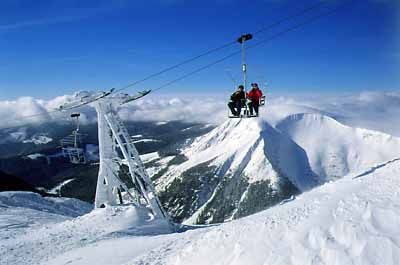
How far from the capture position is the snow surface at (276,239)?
1073 cm

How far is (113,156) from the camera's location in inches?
1247

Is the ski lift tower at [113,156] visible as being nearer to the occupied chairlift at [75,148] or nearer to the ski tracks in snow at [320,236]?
the occupied chairlift at [75,148]

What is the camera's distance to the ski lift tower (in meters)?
30.3

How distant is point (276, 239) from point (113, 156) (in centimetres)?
2153

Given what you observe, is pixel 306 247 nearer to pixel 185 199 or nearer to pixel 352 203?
pixel 352 203

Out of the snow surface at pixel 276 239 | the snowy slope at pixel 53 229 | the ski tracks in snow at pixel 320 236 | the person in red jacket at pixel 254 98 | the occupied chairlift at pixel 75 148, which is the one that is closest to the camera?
the ski tracks in snow at pixel 320 236

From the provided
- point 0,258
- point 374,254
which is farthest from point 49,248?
point 374,254

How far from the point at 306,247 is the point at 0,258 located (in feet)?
52.6

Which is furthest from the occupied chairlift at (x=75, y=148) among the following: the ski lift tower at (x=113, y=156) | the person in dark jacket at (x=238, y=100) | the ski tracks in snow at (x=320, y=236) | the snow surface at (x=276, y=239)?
the ski tracks in snow at (x=320, y=236)

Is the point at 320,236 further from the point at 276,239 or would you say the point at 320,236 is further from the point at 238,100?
the point at 238,100

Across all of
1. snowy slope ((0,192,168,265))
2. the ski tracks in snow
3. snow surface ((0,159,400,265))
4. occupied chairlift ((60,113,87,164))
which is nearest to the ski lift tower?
snowy slope ((0,192,168,265))

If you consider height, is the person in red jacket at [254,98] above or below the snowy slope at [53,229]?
above

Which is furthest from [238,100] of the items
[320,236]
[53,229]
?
[53,229]

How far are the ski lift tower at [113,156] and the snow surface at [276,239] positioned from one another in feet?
21.0
